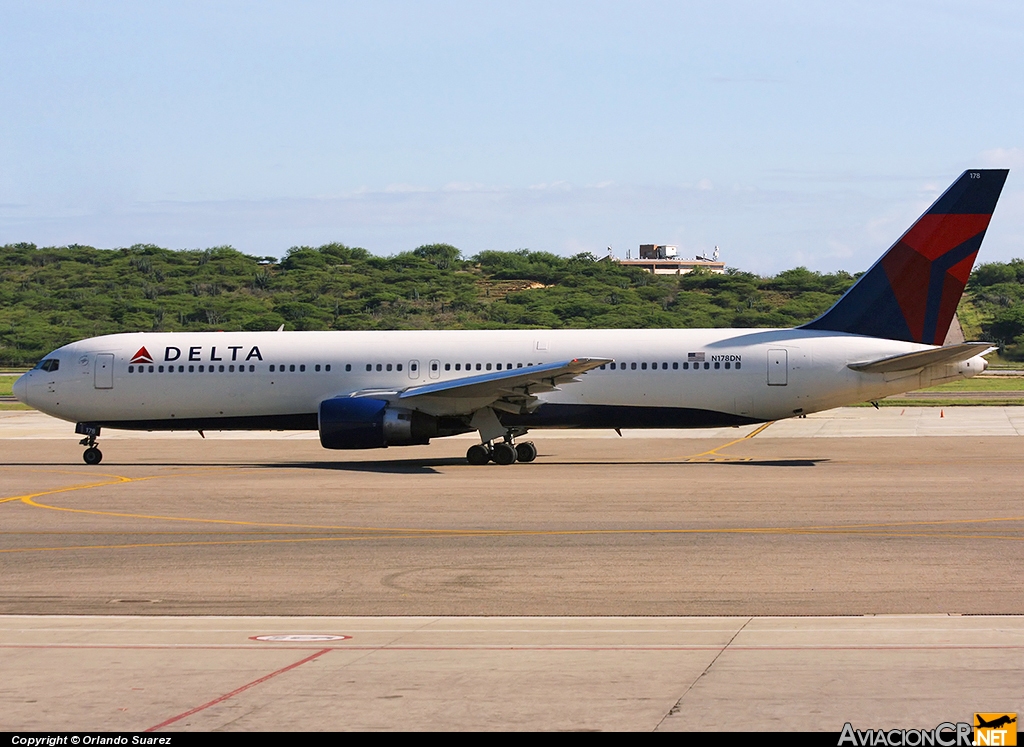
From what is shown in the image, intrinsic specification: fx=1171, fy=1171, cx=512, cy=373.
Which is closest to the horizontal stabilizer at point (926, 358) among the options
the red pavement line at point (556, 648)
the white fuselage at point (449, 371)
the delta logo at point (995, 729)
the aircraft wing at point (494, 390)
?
the white fuselage at point (449, 371)

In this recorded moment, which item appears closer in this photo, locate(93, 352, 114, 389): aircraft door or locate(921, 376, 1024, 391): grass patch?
locate(93, 352, 114, 389): aircraft door

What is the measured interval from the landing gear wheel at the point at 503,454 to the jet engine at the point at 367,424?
187cm

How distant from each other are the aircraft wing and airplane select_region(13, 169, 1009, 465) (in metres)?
0.05

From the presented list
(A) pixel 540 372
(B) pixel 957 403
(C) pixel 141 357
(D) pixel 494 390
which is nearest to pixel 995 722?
(A) pixel 540 372

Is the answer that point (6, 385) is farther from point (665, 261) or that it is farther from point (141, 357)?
point (665, 261)

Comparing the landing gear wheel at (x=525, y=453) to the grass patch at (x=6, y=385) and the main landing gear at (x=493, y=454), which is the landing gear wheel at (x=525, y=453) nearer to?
the main landing gear at (x=493, y=454)

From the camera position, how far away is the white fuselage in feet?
99.2

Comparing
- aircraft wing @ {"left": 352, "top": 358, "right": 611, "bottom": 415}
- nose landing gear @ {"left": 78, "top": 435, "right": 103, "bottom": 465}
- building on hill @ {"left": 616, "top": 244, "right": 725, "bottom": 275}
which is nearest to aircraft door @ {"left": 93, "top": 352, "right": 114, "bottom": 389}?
nose landing gear @ {"left": 78, "top": 435, "right": 103, "bottom": 465}

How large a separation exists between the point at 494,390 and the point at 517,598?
16505 millimetres

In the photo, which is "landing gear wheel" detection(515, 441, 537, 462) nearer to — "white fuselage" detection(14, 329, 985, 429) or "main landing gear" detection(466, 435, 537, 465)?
"main landing gear" detection(466, 435, 537, 465)

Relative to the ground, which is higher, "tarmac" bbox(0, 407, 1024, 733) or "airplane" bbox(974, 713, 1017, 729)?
"airplane" bbox(974, 713, 1017, 729)

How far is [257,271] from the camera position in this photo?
13138 centimetres

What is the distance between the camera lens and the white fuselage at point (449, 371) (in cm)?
3023

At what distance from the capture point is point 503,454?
100ft
